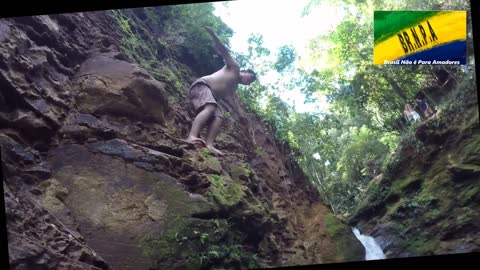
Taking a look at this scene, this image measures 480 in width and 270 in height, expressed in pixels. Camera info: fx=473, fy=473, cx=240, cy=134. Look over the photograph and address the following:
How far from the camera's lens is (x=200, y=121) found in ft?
18.4

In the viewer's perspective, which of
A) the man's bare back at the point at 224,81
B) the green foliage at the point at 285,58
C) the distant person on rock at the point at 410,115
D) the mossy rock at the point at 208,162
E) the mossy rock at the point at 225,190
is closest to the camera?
the mossy rock at the point at 225,190

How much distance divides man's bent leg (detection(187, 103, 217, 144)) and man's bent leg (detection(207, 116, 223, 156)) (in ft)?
0.26

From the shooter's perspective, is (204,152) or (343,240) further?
(204,152)

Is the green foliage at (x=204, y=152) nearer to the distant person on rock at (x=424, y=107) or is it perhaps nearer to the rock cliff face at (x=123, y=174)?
the rock cliff face at (x=123, y=174)

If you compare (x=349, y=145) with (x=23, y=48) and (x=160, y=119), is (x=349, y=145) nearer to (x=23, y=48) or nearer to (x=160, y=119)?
(x=160, y=119)

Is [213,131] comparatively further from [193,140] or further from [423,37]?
[423,37]

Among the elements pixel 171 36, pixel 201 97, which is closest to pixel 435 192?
pixel 201 97

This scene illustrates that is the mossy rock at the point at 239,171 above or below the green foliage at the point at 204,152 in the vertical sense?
below

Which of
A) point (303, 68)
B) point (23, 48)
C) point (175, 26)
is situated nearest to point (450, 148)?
point (303, 68)

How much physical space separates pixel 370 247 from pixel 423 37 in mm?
2418

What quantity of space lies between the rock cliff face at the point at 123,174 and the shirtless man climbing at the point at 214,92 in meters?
0.12

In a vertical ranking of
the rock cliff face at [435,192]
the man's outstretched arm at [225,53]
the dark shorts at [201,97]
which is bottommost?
the rock cliff face at [435,192]

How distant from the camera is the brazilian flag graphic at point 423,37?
5.33 m

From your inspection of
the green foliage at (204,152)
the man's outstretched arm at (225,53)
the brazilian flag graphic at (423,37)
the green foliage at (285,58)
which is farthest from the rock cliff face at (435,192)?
the man's outstretched arm at (225,53)
